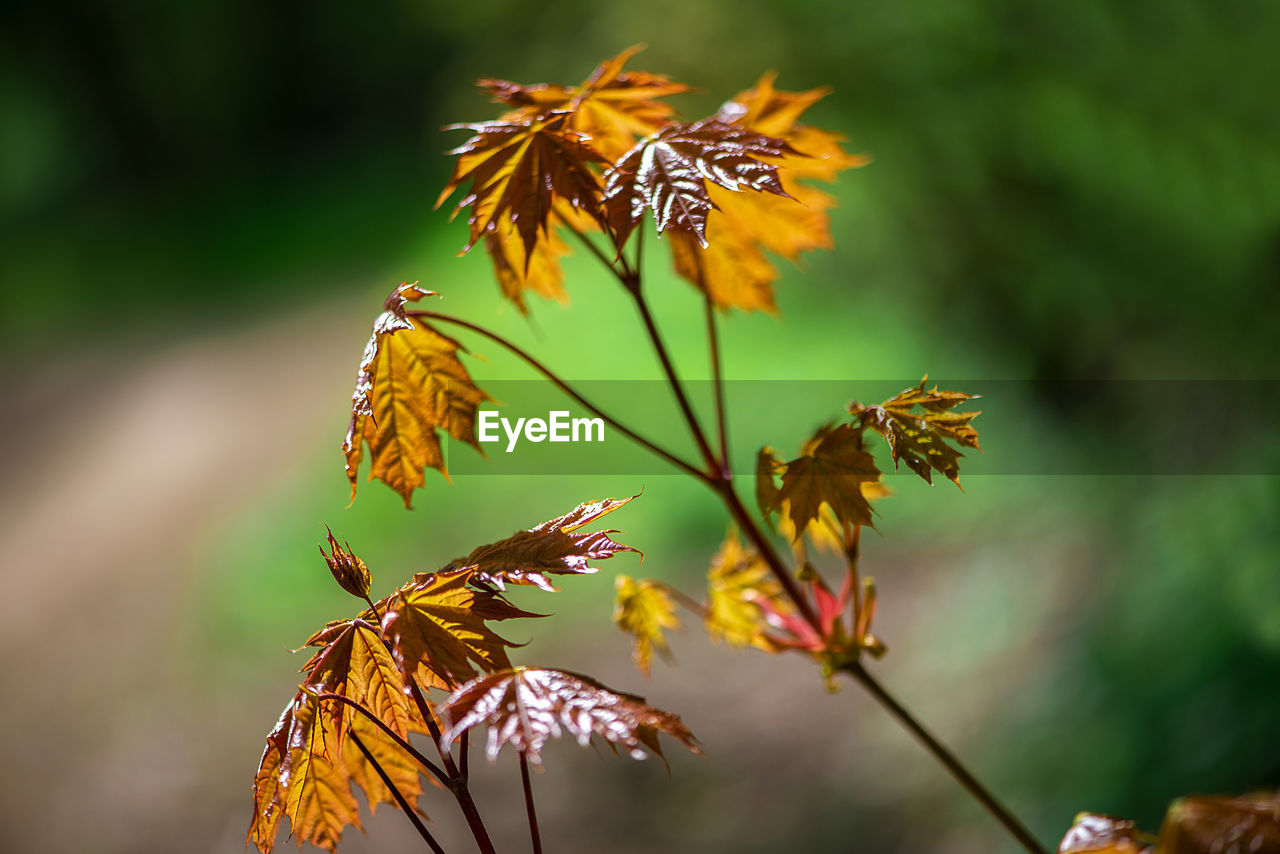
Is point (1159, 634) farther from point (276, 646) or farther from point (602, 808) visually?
point (276, 646)

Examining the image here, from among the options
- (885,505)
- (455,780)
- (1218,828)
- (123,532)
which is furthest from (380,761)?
(123,532)

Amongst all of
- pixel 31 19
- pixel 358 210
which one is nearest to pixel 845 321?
pixel 358 210

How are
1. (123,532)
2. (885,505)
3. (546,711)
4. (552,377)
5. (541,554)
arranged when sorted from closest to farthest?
(546,711)
(541,554)
(552,377)
(885,505)
(123,532)

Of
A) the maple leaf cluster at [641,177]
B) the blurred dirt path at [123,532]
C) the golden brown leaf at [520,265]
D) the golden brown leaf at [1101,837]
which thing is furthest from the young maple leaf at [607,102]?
the blurred dirt path at [123,532]

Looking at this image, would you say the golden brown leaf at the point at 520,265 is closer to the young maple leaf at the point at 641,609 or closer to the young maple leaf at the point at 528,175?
the young maple leaf at the point at 528,175

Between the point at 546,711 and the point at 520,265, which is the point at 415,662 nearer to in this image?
the point at 546,711

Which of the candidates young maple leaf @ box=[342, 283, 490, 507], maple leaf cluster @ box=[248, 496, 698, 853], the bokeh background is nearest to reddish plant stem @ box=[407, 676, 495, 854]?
maple leaf cluster @ box=[248, 496, 698, 853]
